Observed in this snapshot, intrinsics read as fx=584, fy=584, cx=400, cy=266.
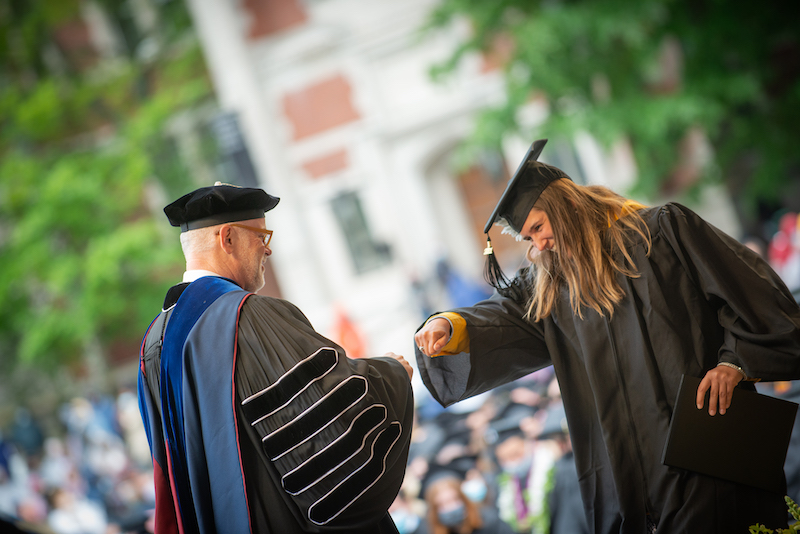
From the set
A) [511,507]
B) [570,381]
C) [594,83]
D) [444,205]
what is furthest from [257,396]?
[444,205]

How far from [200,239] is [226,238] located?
8 cm

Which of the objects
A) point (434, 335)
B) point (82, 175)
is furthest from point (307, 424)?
point (82, 175)

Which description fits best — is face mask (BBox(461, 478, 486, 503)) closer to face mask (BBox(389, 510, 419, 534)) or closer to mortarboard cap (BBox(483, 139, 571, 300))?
face mask (BBox(389, 510, 419, 534))

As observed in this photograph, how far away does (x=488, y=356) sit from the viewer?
2090 mm

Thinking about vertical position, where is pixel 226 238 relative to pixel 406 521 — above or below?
above

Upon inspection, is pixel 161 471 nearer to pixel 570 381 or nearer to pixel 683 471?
pixel 570 381

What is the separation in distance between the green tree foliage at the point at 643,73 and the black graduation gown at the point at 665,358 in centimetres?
652

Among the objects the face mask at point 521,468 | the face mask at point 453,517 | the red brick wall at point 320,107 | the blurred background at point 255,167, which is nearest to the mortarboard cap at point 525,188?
the face mask at point 453,517

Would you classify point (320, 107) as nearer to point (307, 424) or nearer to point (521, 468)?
point (521, 468)

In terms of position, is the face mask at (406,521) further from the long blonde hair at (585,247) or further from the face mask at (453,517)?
the long blonde hair at (585,247)

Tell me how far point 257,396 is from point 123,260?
11.2m

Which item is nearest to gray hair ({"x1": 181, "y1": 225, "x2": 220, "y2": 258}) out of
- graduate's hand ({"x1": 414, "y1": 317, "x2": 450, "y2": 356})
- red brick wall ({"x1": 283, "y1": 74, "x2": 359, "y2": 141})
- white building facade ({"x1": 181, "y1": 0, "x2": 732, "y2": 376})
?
graduate's hand ({"x1": 414, "y1": 317, "x2": 450, "y2": 356})

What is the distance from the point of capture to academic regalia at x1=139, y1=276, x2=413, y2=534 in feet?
5.58

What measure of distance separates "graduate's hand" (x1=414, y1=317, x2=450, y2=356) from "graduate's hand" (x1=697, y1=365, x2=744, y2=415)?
0.80 m
